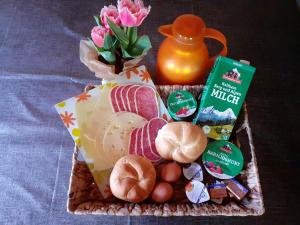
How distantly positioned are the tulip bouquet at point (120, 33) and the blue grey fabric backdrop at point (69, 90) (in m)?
0.19

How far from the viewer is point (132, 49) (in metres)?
0.68

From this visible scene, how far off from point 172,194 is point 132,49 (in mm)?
353

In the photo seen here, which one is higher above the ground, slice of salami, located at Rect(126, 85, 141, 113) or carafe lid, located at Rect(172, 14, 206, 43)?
carafe lid, located at Rect(172, 14, 206, 43)

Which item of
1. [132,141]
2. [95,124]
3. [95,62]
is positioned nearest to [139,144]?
[132,141]

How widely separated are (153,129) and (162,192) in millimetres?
163

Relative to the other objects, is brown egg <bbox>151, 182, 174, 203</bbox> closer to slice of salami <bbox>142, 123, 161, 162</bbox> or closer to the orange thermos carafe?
slice of salami <bbox>142, 123, 161, 162</bbox>

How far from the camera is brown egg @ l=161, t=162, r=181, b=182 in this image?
2.11ft

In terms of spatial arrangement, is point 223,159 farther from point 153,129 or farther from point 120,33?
point 120,33

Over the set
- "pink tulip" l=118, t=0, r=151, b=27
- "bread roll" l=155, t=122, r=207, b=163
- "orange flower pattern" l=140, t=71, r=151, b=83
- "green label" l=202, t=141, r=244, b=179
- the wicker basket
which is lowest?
the wicker basket

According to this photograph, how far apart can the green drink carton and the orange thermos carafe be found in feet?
0.16

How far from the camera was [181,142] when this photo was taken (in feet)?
A: 2.06

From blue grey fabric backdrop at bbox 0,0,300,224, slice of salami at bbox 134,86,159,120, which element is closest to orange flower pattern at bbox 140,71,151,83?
slice of salami at bbox 134,86,159,120

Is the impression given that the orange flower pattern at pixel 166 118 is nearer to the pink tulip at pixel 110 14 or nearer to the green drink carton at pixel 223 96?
the green drink carton at pixel 223 96

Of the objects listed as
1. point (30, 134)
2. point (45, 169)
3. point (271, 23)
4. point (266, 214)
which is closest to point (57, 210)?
point (45, 169)
